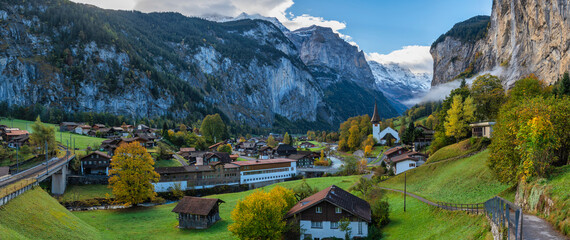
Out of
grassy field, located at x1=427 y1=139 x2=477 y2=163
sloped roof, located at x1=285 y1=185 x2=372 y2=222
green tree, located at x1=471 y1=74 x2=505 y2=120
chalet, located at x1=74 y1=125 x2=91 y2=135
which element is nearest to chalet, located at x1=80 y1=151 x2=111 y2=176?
sloped roof, located at x1=285 y1=185 x2=372 y2=222

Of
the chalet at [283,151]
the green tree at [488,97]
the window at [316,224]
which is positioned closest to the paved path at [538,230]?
the window at [316,224]

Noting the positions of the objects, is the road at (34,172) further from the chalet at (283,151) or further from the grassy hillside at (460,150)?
the chalet at (283,151)

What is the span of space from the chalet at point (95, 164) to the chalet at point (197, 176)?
37.8 feet

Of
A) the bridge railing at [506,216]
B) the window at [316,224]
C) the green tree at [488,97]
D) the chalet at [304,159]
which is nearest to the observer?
the bridge railing at [506,216]

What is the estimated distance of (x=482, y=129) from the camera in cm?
4828

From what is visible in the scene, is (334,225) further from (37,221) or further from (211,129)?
(211,129)

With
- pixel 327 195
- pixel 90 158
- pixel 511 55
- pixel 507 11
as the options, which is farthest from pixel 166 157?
pixel 507 11

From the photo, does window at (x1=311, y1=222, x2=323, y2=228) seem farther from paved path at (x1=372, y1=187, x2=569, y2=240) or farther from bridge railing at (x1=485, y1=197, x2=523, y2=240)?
paved path at (x1=372, y1=187, x2=569, y2=240)

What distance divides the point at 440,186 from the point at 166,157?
191 ft

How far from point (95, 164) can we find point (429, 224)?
60.6m

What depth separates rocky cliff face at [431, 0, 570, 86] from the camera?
75288mm

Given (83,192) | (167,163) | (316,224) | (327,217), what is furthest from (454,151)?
(83,192)

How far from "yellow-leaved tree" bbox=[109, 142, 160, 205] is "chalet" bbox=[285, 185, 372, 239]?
26.1 meters

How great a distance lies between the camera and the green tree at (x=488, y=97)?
180ft
